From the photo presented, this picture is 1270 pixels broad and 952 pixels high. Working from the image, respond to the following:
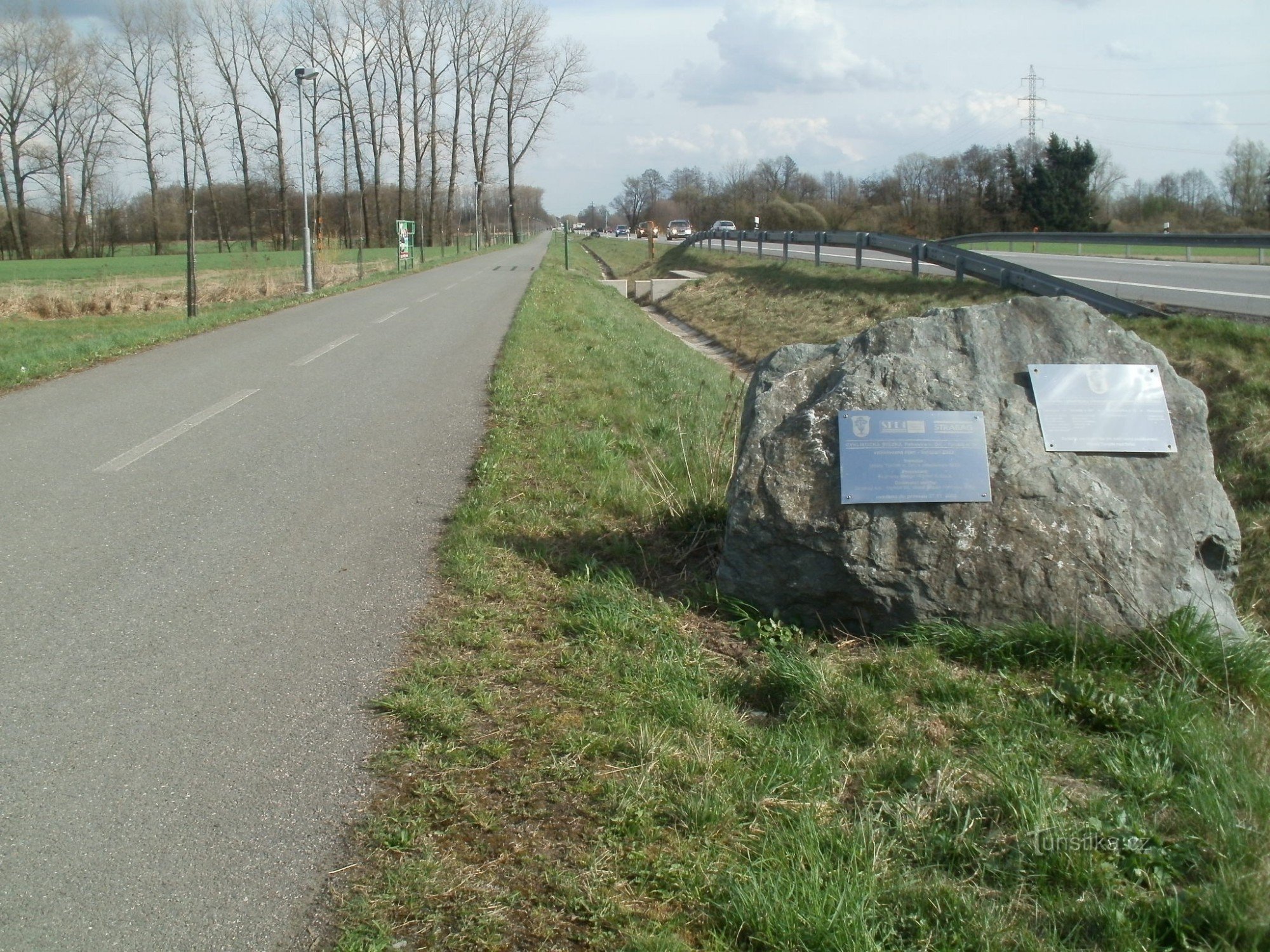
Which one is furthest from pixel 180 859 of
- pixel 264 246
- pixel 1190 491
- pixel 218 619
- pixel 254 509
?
pixel 264 246

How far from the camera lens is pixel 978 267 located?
1678 centimetres

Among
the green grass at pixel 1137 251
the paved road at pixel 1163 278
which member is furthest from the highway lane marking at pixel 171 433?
the green grass at pixel 1137 251

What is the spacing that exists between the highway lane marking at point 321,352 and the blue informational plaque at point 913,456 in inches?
389

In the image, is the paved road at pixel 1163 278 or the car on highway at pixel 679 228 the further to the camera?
the car on highway at pixel 679 228

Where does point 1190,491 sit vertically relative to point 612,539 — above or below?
above

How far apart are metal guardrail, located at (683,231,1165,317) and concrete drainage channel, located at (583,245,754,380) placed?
3629mm

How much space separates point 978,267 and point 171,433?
1283 cm

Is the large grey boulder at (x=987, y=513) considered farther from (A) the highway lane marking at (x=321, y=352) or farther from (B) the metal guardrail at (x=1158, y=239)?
(B) the metal guardrail at (x=1158, y=239)

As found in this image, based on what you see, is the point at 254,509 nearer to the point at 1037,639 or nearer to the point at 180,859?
the point at 180,859

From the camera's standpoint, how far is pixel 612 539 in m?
5.77

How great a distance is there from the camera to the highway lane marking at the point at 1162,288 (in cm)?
1396

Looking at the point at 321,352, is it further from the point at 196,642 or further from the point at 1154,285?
the point at 1154,285

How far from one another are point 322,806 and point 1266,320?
12.2m

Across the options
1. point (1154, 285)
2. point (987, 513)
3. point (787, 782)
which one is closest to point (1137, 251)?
point (1154, 285)
